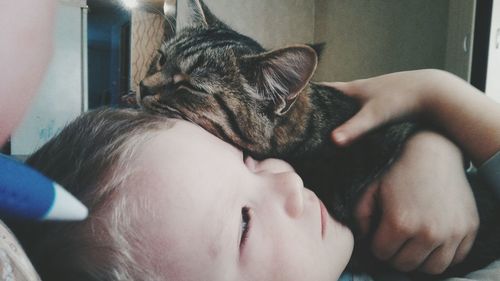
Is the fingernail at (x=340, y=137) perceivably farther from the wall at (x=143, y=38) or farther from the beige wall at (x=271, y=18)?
the beige wall at (x=271, y=18)

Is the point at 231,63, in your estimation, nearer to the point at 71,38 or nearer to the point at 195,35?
the point at 195,35

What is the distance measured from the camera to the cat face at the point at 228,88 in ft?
2.46

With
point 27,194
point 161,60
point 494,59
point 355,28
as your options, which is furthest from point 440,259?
point 355,28

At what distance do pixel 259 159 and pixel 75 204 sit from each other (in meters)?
0.51

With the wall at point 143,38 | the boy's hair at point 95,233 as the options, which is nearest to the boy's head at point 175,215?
the boy's hair at point 95,233

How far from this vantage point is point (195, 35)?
92cm

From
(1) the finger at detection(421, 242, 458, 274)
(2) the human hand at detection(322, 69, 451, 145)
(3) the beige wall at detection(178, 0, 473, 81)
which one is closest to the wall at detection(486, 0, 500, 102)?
(3) the beige wall at detection(178, 0, 473, 81)

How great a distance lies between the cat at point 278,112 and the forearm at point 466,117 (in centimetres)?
6

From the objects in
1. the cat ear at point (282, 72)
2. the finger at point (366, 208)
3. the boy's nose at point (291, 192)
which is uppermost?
the cat ear at point (282, 72)

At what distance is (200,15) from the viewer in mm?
1015

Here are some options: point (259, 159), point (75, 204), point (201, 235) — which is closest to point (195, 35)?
point (259, 159)

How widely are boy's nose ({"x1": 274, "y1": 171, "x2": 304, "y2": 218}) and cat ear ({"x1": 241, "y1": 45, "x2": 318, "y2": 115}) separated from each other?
0.23 m

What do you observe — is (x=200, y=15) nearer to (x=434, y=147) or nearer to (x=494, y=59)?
(x=434, y=147)

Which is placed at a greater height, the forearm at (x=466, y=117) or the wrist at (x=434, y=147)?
the forearm at (x=466, y=117)
